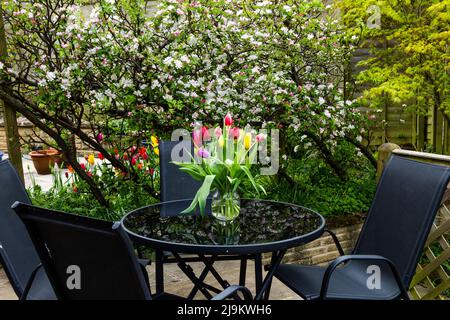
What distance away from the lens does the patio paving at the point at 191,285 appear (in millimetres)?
3074

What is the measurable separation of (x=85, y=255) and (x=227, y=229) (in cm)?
91

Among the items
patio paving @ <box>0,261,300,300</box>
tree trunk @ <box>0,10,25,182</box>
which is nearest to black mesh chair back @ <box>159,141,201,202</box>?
patio paving @ <box>0,261,300,300</box>

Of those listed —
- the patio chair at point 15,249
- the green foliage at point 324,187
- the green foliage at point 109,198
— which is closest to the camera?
the patio chair at point 15,249

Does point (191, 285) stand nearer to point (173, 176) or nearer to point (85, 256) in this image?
point (173, 176)

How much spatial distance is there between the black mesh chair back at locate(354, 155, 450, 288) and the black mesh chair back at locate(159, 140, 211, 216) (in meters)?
1.18

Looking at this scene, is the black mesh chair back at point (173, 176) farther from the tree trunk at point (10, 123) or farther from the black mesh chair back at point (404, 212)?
the tree trunk at point (10, 123)

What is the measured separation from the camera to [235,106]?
153 inches

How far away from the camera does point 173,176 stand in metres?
3.08

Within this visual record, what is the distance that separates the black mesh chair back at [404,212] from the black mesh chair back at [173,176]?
1.18 metres

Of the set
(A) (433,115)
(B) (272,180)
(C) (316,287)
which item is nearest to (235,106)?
(B) (272,180)

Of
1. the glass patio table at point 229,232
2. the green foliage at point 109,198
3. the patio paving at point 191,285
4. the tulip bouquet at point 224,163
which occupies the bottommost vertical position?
the patio paving at point 191,285

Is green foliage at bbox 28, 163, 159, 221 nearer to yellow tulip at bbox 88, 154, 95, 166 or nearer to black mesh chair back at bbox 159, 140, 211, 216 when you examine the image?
yellow tulip at bbox 88, 154, 95, 166

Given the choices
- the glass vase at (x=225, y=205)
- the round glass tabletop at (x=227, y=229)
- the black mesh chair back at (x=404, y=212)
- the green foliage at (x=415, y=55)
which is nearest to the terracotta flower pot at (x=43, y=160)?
the green foliage at (x=415, y=55)

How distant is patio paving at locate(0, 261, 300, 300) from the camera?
10.1ft
